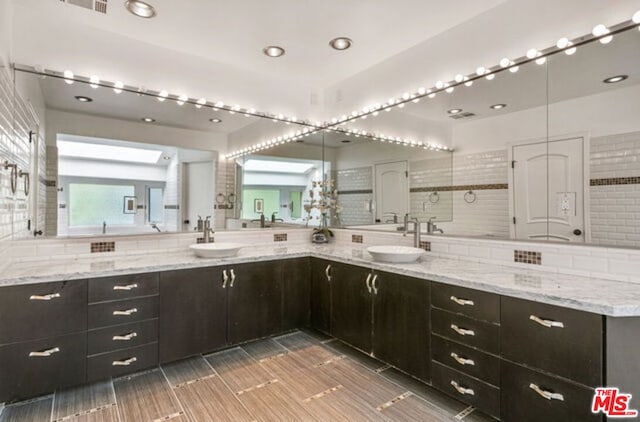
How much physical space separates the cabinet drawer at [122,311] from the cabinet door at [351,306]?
4.57 feet

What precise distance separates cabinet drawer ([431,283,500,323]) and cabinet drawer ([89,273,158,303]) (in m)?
1.92

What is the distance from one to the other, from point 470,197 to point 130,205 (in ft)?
9.19

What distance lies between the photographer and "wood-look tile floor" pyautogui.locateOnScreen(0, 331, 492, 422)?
6.39ft

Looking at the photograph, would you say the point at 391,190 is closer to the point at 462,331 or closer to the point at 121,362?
the point at 462,331

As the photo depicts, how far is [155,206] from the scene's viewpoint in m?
2.90

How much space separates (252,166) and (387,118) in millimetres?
1494

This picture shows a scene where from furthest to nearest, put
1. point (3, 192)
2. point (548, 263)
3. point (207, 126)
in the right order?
point (207, 126) < point (548, 263) < point (3, 192)

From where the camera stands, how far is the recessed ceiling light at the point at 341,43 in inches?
110

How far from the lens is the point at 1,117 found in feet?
6.27

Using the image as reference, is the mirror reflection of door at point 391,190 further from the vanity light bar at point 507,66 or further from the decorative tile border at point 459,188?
the vanity light bar at point 507,66

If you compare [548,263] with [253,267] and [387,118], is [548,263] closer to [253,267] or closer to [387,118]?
[387,118]

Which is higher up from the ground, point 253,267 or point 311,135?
point 311,135

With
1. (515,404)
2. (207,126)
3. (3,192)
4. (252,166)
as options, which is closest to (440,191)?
(515,404)
